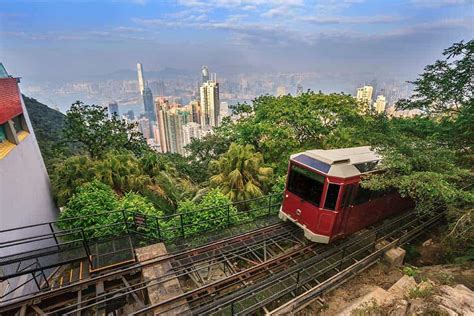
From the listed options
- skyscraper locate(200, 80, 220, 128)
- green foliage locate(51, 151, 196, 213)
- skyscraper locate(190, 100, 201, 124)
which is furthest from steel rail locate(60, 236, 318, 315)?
skyscraper locate(190, 100, 201, 124)

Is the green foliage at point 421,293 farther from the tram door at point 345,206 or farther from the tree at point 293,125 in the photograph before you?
the tree at point 293,125

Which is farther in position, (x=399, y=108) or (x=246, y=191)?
(x=246, y=191)

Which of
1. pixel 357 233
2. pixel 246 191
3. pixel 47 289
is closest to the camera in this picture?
pixel 47 289

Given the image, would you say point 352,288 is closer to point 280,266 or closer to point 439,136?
point 280,266

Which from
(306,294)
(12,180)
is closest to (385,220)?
(306,294)

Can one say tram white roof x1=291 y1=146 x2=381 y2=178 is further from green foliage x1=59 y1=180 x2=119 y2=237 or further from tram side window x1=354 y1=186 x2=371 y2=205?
green foliage x1=59 y1=180 x2=119 y2=237

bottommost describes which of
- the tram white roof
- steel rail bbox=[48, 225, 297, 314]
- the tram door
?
Result: steel rail bbox=[48, 225, 297, 314]
